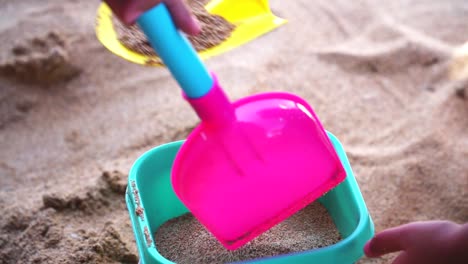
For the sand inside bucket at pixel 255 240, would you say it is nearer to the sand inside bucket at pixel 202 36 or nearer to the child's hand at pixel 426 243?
the child's hand at pixel 426 243

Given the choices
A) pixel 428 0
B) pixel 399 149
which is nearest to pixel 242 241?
pixel 399 149

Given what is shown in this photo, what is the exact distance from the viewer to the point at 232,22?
32.1 inches

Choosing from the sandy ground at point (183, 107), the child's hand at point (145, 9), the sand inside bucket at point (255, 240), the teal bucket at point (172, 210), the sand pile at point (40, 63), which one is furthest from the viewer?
the sand pile at point (40, 63)

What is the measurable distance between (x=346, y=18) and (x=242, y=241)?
1.21 metres

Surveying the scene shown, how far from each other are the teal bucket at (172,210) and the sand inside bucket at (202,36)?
8.1 inches

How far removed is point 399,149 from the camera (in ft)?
4.03

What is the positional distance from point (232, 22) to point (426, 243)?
0.44 metres

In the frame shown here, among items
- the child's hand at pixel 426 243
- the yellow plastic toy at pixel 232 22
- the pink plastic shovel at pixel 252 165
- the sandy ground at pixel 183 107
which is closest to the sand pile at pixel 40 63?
the sandy ground at pixel 183 107

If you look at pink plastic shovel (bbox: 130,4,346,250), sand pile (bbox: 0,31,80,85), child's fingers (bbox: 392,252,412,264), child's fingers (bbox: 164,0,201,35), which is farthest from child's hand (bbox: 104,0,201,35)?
sand pile (bbox: 0,31,80,85)

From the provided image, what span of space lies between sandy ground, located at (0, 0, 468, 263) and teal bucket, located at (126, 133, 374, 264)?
0.39 feet

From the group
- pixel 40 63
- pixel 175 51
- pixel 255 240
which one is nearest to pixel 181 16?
pixel 175 51

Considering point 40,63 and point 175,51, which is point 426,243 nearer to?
point 175,51

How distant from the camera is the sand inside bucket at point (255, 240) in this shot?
0.82 metres

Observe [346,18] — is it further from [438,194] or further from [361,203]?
[361,203]
